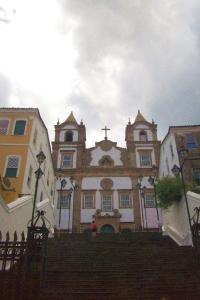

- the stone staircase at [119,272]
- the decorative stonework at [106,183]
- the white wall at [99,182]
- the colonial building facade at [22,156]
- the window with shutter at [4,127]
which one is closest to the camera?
the stone staircase at [119,272]

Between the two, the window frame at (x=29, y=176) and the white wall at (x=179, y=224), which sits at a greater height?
the window frame at (x=29, y=176)

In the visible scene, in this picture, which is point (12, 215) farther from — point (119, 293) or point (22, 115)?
point (22, 115)

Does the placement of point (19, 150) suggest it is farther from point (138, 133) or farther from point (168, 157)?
point (138, 133)

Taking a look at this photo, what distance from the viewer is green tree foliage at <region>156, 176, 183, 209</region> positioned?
58.3 ft

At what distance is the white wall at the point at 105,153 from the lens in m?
34.6

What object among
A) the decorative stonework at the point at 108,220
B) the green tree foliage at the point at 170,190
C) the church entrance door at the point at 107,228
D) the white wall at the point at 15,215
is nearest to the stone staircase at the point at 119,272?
the white wall at the point at 15,215

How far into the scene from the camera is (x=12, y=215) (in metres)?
13.3

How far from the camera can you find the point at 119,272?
32.8 feet

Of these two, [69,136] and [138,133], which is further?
[69,136]

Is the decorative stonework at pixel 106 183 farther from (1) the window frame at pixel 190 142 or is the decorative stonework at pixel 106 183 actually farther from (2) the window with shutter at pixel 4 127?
(2) the window with shutter at pixel 4 127

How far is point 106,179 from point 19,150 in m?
13.7

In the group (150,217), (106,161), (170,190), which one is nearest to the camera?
(170,190)

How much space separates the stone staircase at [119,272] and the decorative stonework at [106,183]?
17.5m

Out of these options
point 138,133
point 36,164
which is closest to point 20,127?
point 36,164
